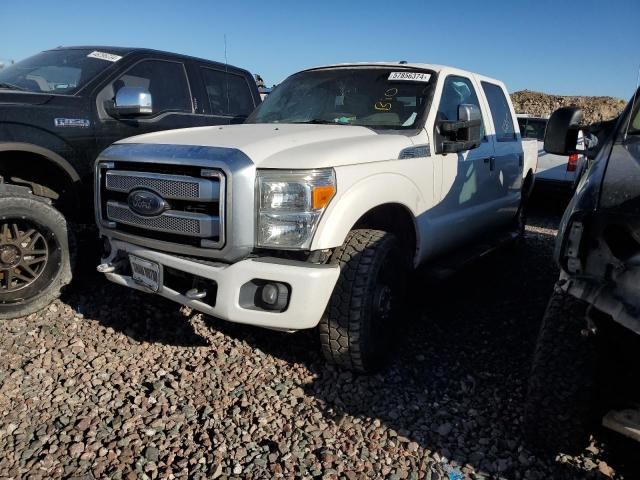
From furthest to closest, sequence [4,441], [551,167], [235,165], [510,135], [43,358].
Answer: [551,167] < [510,135] < [43,358] < [235,165] < [4,441]

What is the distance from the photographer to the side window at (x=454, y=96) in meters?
4.00

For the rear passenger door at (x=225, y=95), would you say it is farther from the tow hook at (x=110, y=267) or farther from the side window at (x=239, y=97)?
the tow hook at (x=110, y=267)

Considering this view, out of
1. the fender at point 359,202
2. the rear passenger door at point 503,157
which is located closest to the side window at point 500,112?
the rear passenger door at point 503,157

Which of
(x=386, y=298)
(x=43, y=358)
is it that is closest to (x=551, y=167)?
(x=386, y=298)

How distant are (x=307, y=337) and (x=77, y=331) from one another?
5.23 feet

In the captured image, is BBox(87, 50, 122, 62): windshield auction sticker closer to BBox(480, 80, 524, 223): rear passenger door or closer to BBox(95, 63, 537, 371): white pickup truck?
BBox(95, 63, 537, 371): white pickup truck

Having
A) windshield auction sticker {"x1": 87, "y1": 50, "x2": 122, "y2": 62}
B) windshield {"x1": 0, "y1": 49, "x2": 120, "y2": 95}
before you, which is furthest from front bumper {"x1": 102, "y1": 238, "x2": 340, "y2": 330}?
windshield auction sticker {"x1": 87, "y1": 50, "x2": 122, "y2": 62}

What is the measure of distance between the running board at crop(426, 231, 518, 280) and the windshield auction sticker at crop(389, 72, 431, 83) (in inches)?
54.9

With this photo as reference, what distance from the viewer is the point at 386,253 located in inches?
124

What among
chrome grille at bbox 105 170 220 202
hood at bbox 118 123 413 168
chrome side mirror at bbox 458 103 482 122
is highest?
chrome side mirror at bbox 458 103 482 122

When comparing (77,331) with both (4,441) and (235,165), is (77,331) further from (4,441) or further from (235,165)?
(235,165)

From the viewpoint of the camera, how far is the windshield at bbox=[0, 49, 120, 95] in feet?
13.9

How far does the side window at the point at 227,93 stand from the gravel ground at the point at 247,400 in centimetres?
223

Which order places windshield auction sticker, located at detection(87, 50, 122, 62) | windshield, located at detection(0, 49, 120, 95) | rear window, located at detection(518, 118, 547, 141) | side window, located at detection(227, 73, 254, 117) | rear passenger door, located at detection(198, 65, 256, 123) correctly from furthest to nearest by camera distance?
rear window, located at detection(518, 118, 547, 141), side window, located at detection(227, 73, 254, 117), rear passenger door, located at detection(198, 65, 256, 123), windshield auction sticker, located at detection(87, 50, 122, 62), windshield, located at detection(0, 49, 120, 95)
